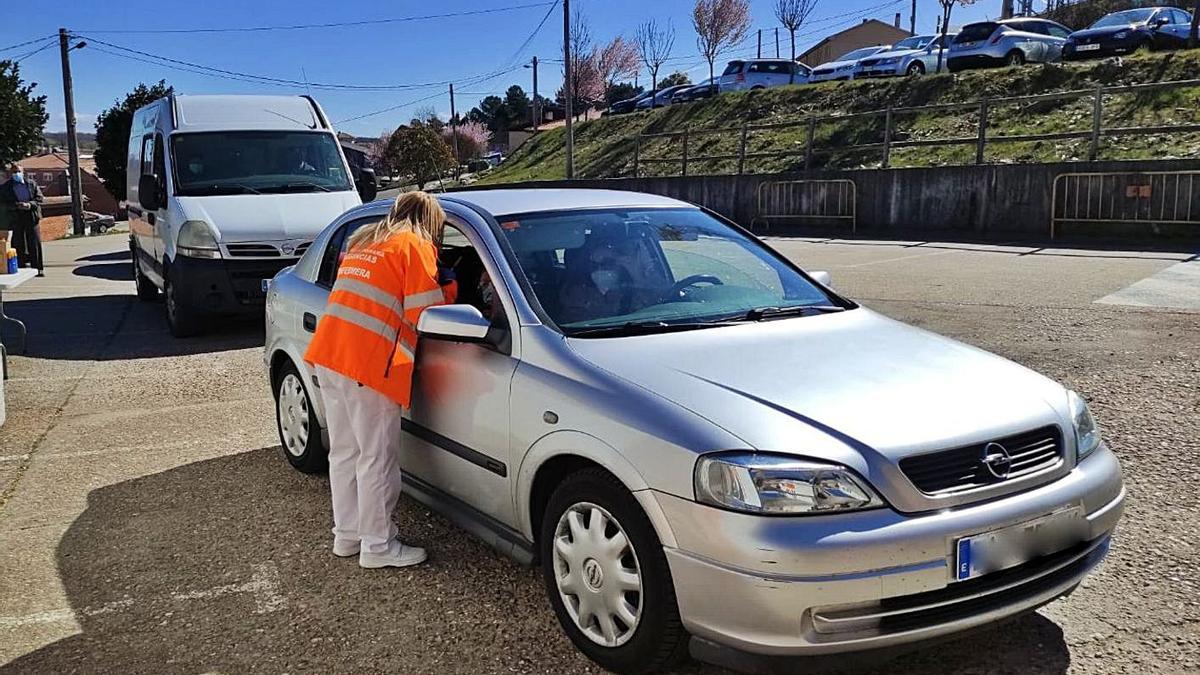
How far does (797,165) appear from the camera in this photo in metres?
24.0

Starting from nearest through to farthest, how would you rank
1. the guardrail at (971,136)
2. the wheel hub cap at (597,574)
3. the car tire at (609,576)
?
the car tire at (609,576), the wheel hub cap at (597,574), the guardrail at (971,136)

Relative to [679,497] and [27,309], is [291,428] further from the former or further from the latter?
[27,309]

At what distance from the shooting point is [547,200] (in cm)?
422

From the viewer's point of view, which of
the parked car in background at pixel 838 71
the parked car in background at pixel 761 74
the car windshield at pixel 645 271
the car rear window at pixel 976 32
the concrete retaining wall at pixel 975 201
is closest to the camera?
the car windshield at pixel 645 271

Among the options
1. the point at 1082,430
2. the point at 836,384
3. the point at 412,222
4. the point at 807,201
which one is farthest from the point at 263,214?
the point at 807,201

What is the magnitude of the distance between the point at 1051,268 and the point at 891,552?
11.5 meters

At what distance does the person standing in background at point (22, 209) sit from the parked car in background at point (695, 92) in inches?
1044

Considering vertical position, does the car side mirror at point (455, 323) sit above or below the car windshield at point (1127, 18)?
below

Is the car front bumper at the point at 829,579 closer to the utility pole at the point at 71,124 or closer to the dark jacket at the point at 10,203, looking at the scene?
the dark jacket at the point at 10,203

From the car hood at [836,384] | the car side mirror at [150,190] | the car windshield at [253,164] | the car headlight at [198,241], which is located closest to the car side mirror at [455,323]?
the car hood at [836,384]

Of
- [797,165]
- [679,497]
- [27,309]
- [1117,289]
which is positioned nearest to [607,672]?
[679,497]

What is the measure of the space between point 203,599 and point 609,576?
5.71ft

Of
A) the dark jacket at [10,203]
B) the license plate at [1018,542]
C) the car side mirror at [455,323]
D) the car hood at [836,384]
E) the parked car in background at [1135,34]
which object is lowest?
the license plate at [1018,542]

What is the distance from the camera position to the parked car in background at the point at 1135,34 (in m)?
24.0
